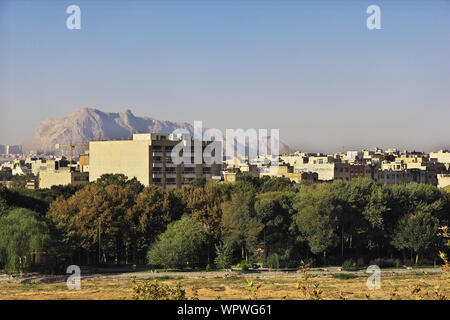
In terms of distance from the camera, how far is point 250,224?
109 feet

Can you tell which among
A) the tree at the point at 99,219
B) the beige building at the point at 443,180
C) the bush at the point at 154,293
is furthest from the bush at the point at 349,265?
the beige building at the point at 443,180

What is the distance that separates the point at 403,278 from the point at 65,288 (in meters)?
15.8

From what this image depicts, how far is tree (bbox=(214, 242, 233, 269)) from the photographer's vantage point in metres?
31.1

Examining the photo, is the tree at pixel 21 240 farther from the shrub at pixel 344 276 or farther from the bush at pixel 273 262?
the shrub at pixel 344 276

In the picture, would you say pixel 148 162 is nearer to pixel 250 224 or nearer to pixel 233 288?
pixel 250 224

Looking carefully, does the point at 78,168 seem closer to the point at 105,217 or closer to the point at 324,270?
the point at 105,217

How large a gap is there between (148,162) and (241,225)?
1214 inches

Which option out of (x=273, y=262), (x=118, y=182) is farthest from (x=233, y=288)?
(x=118, y=182)

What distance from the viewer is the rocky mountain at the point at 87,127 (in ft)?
380

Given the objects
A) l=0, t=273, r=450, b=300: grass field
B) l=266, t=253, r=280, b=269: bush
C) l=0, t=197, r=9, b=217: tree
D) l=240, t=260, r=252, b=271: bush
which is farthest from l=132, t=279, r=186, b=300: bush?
l=0, t=197, r=9, b=217: tree

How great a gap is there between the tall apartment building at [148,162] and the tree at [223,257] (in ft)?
103

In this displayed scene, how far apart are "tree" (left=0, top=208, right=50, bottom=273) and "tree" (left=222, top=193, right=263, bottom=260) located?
10.2 m
